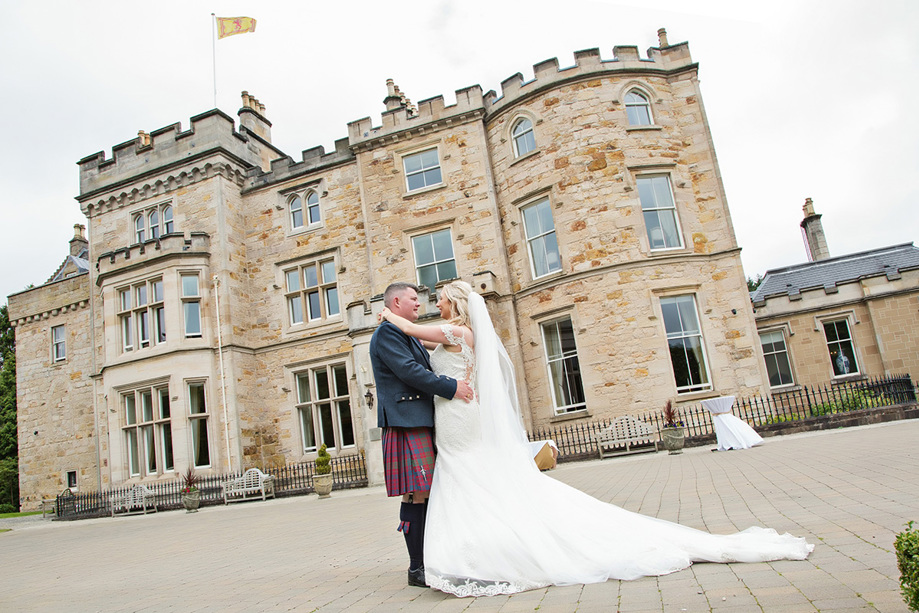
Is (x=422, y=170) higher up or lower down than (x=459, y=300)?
higher up

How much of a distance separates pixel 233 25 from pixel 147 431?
1522 centimetres

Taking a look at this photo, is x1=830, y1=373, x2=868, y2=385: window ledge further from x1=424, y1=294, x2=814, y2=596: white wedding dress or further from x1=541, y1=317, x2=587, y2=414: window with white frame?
x1=424, y1=294, x2=814, y2=596: white wedding dress

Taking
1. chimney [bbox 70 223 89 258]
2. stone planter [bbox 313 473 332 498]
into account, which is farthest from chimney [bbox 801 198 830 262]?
chimney [bbox 70 223 89 258]

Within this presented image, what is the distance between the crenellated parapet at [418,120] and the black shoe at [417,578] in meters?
17.1

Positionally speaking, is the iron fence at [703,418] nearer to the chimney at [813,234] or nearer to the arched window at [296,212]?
the arched window at [296,212]

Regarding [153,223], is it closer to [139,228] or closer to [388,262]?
[139,228]

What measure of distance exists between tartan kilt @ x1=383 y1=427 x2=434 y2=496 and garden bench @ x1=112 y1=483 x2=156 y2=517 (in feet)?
54.9

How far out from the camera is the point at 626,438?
14.8 metres

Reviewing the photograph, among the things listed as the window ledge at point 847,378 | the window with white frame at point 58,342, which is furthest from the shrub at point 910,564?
the window with white frame at point 58,342

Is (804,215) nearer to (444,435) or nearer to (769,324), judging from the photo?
(769,324)

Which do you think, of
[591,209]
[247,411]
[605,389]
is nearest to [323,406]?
[247,411]

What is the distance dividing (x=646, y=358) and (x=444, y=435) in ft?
41.8

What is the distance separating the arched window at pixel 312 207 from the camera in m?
21.4

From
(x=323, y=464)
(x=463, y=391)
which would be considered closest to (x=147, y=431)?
(x=323, y=464)
